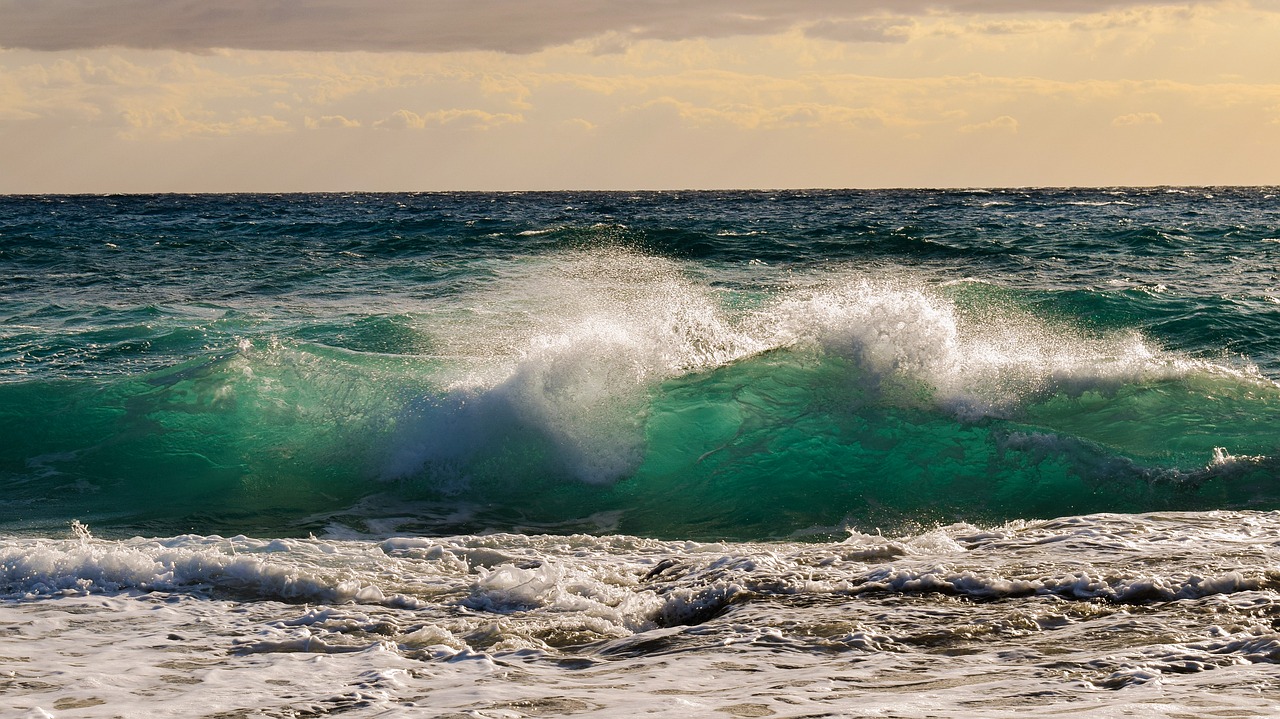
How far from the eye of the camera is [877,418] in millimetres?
8891

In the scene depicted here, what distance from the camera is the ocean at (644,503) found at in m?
3.96

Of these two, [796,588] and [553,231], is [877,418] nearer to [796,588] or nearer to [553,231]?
[796,588]

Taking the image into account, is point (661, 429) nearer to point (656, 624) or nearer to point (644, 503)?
point (644, 503)

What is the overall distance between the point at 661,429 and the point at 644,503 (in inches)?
53.8

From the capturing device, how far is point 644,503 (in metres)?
7.62

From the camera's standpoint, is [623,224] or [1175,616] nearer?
[1175,616]

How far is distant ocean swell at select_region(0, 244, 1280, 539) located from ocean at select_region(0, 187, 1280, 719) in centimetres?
4

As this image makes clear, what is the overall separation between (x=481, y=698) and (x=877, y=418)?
5.81 m

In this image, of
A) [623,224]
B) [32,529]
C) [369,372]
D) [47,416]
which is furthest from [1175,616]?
[623,224]

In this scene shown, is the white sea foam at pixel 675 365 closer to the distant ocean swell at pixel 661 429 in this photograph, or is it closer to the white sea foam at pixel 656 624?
the distant ocean swell at pixel 661 429

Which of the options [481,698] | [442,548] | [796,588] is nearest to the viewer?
[481,698]

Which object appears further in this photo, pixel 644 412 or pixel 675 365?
pixel 675 365

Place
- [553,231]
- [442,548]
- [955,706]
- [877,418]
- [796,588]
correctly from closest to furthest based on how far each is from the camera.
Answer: [955,706], [796,588], [442,548], [877,418], [553,231]


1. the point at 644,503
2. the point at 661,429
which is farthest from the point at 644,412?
the point at 644,503
